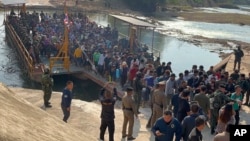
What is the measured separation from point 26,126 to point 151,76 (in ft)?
23.3

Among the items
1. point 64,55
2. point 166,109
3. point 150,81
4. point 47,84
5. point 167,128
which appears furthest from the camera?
point 64,55

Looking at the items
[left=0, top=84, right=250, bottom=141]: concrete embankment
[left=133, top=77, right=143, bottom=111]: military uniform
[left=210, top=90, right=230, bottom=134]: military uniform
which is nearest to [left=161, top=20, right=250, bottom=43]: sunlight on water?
[left=0, top=84, right=250, bottom=141]: concrete embankment

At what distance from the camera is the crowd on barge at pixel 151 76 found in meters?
9.01

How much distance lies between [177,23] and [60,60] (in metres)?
35.7

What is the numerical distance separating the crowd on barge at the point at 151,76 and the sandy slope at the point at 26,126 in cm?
188

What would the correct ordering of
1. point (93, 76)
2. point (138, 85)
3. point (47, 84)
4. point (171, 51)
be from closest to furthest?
point (47, 84) < point (138, 85) < point (93, 76) < point (171, 51)

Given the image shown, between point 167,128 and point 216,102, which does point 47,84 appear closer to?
point 216,102

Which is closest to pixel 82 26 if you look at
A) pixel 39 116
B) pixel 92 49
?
pixel 92 49

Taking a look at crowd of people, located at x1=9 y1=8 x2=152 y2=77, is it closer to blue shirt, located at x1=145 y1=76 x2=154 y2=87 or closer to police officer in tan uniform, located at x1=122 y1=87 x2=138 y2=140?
blue shirt, located at x1=145 y1=76 x2=154 y2=87

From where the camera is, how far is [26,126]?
6344 mm

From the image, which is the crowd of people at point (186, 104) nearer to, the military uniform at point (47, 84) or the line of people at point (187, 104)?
the line of people at point (187, 104)

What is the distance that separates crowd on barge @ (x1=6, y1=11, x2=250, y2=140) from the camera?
29.6 ft

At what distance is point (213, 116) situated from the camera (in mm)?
10312

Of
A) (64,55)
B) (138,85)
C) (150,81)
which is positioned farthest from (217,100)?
(64,55)
